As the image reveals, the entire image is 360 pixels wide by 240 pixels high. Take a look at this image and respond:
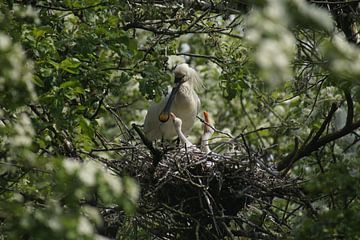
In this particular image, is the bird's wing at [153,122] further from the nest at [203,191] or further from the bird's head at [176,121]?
the nest at [203,191]

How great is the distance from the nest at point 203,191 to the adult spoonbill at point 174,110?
243cm

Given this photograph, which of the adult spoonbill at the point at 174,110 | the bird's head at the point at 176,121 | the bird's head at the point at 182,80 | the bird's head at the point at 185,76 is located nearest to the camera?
the bird's head at the point at 176,121

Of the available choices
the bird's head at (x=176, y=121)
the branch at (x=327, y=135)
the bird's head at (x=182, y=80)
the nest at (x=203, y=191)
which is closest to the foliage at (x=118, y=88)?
the branch at (x=327, y=135)

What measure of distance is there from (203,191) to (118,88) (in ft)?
3.30

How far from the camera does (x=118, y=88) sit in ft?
20.2

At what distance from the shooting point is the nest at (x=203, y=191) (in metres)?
6.10

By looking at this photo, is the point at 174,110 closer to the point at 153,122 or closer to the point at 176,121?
the point at 153,122

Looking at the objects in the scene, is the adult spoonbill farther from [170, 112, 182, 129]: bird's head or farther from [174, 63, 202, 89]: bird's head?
[170, 112, 182, 129]: bird's head

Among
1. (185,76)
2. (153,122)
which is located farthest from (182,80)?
(153,122)

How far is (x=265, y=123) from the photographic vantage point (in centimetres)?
1351

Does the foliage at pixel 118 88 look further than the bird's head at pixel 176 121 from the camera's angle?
No

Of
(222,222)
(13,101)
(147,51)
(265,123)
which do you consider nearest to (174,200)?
(222,222)

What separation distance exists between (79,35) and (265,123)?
773cm

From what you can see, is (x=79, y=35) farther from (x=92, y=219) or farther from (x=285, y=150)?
(x=285, y=150)
